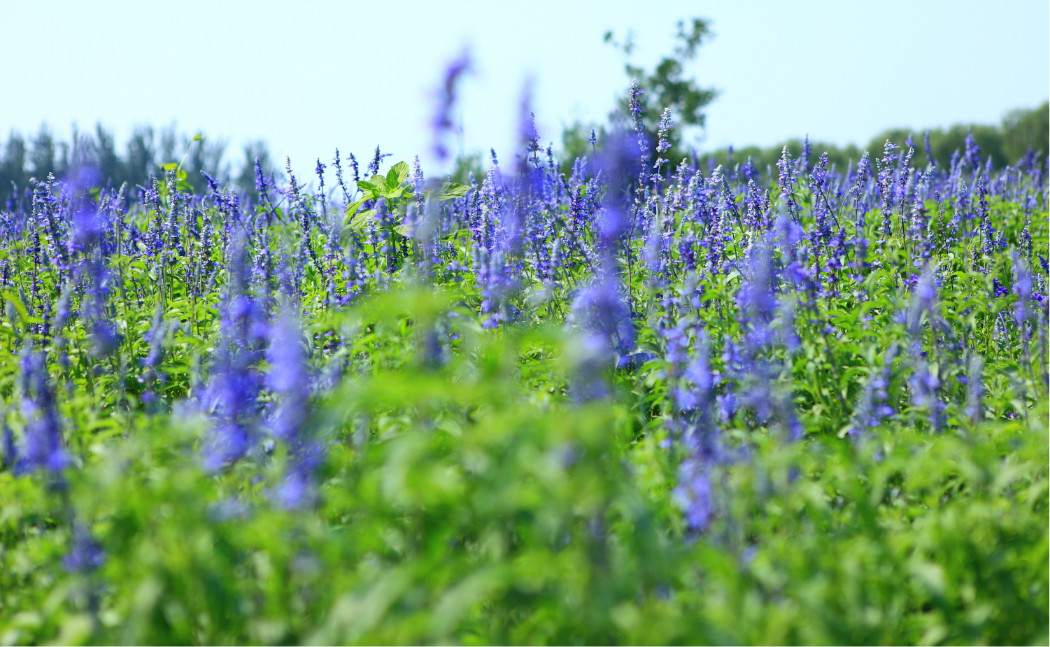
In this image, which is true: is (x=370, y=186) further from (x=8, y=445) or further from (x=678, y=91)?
(x=678, y=91)

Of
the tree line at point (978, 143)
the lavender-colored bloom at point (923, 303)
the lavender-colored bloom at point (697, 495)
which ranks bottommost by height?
the lavender-colored bloom at point (697, 495)

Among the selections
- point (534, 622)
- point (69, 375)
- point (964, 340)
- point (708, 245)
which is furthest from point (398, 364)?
point (964, 340)

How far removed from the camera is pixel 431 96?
3770mm

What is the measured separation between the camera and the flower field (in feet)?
6.59

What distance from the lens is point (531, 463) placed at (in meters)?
1.88

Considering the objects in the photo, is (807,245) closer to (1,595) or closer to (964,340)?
(964,340)

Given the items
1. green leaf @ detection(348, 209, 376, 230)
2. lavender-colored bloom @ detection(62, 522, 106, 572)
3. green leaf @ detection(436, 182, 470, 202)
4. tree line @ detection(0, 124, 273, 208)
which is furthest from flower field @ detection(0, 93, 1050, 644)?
tree line @ detection(0, 124, 273, 208)

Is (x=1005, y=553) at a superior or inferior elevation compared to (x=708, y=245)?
inferior

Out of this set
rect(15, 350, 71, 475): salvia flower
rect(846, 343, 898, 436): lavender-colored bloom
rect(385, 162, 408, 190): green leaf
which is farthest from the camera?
rect(385, 162, 408, 190): green leaf

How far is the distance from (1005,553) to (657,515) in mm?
1034

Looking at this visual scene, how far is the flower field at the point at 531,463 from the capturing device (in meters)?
2.01

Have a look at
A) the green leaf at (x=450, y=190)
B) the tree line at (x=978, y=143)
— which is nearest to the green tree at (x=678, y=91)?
the tree line at (x=978, y=143)

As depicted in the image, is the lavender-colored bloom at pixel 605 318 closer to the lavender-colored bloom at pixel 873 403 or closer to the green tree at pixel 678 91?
the lavender-colored bloom at pixel 873 403

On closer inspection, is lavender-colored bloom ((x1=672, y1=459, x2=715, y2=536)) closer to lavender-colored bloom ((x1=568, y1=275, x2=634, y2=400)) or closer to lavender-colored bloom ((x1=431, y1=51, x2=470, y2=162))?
lavender-colored bloom ((x1=568, y1=275, x2=634, y2=400))
